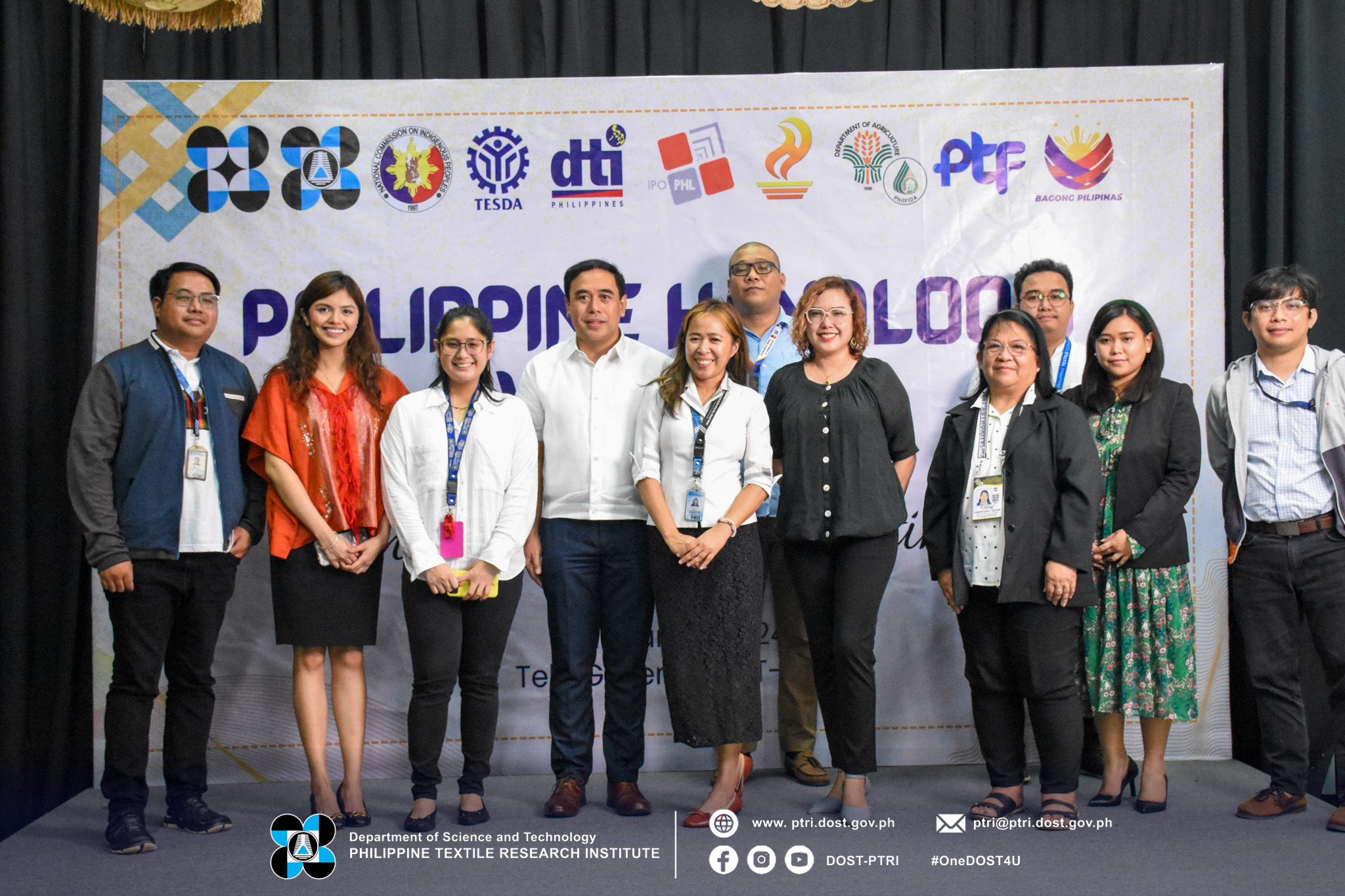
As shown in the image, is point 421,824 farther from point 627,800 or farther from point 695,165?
point 695,165

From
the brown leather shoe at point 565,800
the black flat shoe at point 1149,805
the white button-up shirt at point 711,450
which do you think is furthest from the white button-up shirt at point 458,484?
the black flat shoe at point 1149,805

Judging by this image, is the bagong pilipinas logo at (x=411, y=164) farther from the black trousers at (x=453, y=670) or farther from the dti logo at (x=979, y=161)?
the dti logo at (x=979, y=161)

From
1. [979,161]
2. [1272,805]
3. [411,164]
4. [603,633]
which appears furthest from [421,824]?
[979,161]

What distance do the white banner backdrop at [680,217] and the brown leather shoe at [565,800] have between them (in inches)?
22.1

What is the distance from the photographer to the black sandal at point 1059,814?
107 inches

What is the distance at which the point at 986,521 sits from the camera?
2750 millimetres

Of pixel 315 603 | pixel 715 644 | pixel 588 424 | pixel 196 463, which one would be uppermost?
pixel 588 424

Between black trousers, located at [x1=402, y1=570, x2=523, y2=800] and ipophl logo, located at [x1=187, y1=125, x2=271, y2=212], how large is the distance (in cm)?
163

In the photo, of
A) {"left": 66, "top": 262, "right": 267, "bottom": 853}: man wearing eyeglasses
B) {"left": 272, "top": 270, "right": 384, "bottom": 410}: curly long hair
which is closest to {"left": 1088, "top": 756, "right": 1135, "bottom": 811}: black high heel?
{"left": 272, "top": 270, "right": 384, "bottom": 410}: curly long hair

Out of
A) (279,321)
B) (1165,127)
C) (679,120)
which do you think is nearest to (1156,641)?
(1165,127)

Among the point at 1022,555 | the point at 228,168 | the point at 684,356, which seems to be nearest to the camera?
the point at 1022,555

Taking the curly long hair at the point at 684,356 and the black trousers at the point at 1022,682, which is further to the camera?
the curly long hair at the point at 684,356

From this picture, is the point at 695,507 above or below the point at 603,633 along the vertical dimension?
above

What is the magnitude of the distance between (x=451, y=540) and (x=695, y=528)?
2.26 ft
